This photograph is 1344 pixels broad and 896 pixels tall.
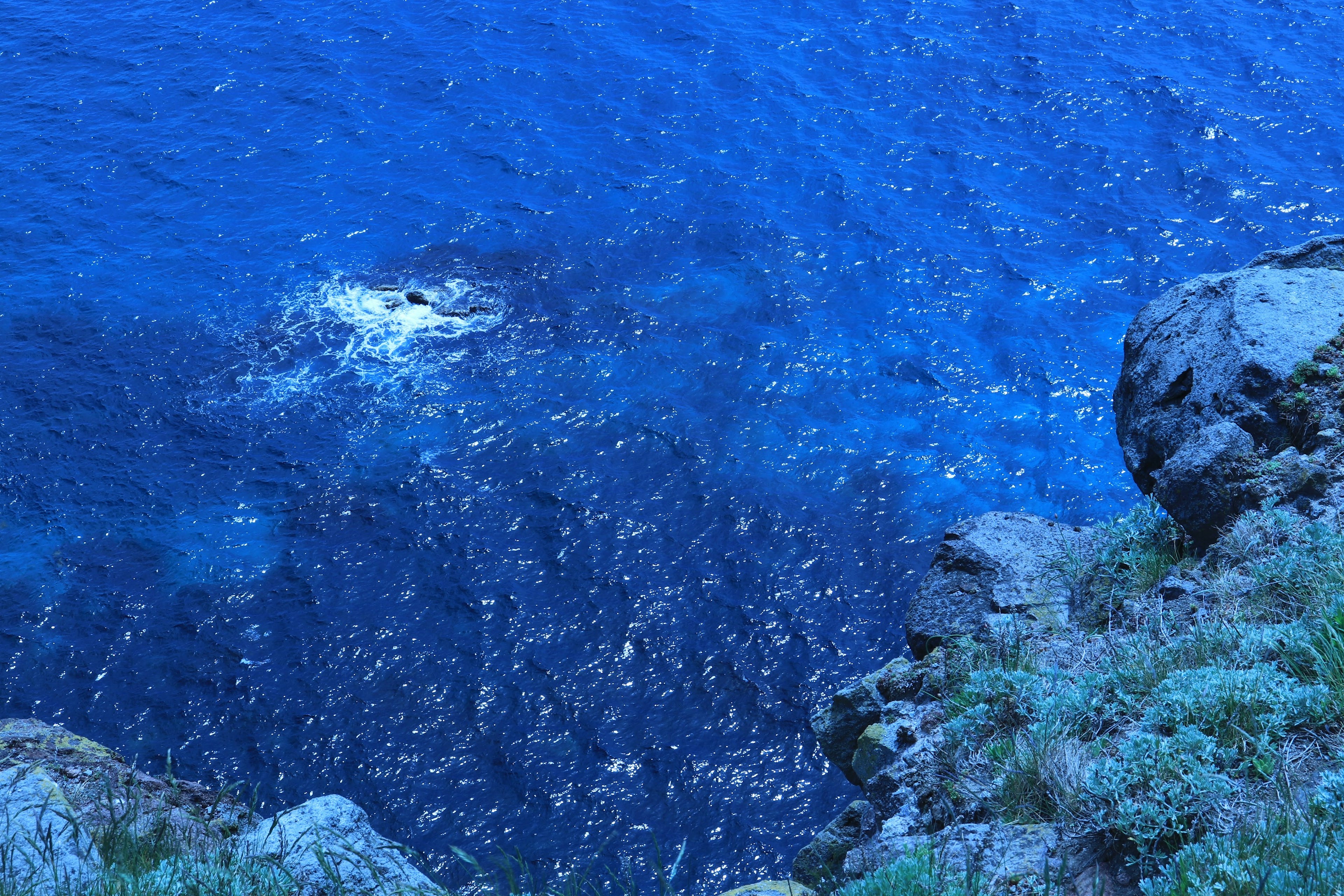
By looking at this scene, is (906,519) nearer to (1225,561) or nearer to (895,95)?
(1225,561)

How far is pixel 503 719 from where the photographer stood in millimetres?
20109

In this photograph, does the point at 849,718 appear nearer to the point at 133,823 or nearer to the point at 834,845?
the point at 834,845

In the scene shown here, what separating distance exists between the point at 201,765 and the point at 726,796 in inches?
404

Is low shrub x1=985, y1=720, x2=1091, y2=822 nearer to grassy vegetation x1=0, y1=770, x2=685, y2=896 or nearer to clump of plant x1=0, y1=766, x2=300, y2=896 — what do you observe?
grassy vegetation x1=0, y1=770, x2=685, y2=896

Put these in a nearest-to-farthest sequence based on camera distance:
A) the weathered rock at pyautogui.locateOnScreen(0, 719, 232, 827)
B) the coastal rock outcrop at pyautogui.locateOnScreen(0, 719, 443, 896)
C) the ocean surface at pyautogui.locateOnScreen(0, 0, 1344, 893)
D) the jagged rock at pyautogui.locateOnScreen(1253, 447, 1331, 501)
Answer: the coastal rock outcrop at pyautogui.locateOnScreen(0, 719, 443, 896) → the weathered rock at pyautogui.locateOnScreen(0, 719, 232, 827) → the jagged rock at pyautogui.locateOnScreen(1253, 447, 1331, 501) → the ocean surface at pyautogui.locateOnScreen(0, 0, 1344, 893)

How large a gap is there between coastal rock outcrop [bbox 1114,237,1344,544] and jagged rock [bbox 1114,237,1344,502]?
15mm

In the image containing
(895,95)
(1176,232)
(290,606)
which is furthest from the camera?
(895,95)

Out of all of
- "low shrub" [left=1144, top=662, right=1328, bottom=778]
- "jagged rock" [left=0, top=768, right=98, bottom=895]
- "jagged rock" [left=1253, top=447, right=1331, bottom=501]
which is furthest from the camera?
"jagged rock" [left=1253, top=447, right=1331, bottom=501]

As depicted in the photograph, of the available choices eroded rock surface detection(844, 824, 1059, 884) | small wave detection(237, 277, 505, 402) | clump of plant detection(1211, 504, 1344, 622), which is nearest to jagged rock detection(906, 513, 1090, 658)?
clump of plant detection(1211, 504, 1344, 622)

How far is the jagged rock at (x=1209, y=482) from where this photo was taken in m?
11.0

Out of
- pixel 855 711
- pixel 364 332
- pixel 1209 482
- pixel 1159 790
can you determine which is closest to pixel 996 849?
pixel 1159 790

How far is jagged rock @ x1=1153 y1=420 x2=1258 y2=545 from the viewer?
10969mm

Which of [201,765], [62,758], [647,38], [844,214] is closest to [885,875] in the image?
[62,758]

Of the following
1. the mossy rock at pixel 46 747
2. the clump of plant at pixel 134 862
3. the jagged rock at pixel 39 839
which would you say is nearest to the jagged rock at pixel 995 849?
the clump of plant at pixel 134 862
